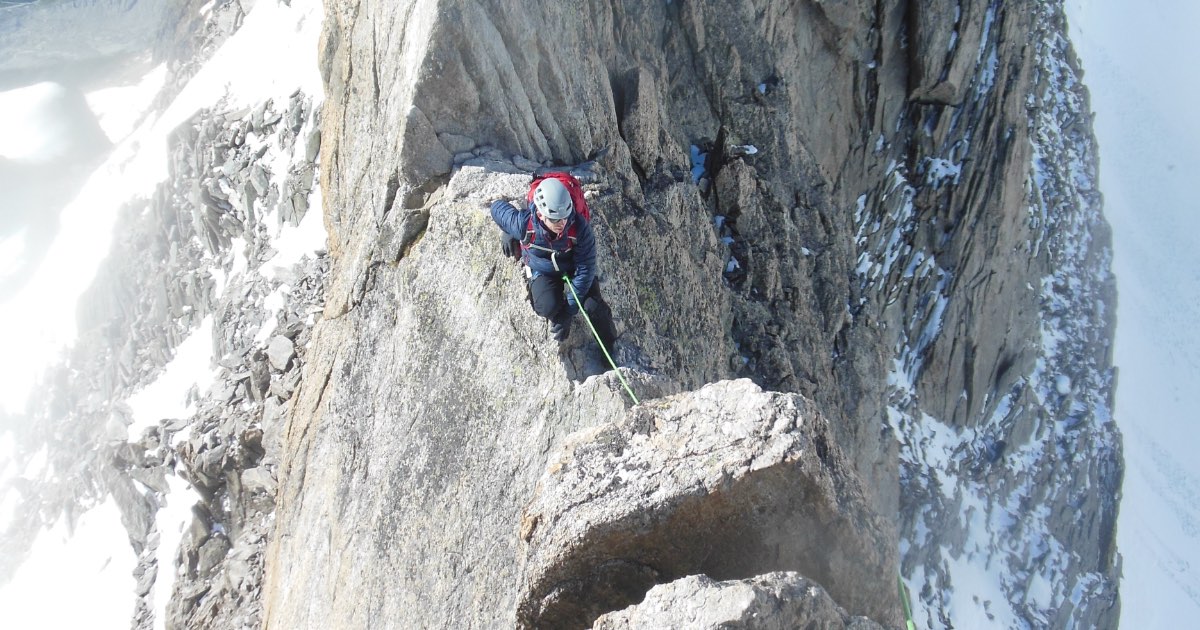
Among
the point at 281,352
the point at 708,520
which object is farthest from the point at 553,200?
the point at 281,352

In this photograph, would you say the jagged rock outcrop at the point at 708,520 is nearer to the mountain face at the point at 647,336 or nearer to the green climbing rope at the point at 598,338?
the mountain face at the point at 647,336

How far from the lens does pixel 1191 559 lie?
3812 centimetres

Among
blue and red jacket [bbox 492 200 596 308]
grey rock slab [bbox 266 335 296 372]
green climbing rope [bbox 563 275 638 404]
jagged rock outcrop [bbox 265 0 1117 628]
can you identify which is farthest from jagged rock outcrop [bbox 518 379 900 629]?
grey rock slab [bbox 266 335 296 372]

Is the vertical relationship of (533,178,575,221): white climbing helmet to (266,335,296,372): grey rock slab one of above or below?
above

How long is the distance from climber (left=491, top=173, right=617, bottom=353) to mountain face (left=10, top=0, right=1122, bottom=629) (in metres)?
0.45

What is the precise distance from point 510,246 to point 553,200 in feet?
4.22

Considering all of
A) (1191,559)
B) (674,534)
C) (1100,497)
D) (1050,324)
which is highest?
(674,534)

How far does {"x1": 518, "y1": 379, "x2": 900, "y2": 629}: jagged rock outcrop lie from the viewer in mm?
Result: 6211

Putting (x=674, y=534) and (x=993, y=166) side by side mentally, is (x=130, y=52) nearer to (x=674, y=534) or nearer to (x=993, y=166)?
(x=993, y=166)

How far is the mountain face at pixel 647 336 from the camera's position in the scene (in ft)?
21.4

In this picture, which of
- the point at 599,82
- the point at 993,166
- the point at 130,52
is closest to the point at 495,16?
the point at 599,82

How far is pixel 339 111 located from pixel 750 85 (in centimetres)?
864

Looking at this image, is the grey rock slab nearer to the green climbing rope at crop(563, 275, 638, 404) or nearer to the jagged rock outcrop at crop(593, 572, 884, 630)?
the green climbing rope at crop(563, 275, 638, 404)

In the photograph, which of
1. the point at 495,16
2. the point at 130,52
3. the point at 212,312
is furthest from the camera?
the point at 130,52
